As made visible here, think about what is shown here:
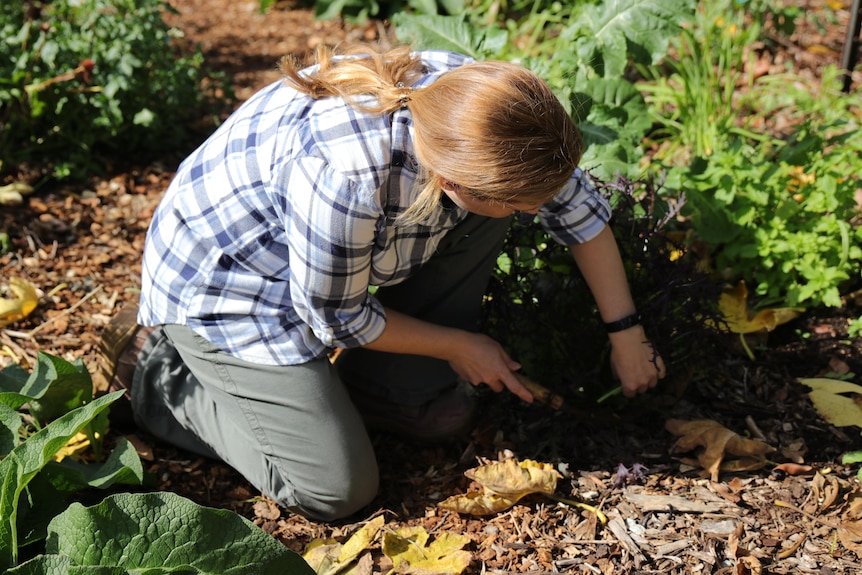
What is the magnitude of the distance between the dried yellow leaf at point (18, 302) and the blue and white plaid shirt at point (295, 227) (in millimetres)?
708

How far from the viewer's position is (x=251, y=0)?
486 cm

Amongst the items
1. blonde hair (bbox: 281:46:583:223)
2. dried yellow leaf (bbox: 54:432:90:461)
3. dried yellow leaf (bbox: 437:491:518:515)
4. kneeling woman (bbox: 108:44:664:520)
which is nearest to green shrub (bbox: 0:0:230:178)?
kneeling woman (bbox: 108:44:664:520)

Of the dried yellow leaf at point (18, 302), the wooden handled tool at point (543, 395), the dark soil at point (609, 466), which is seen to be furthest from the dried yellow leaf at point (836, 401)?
the dried yellow leaf at point (18, 302)

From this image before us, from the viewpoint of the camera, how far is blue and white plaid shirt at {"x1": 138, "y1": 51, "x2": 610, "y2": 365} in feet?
A: 5.65

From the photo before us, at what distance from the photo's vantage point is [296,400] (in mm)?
2107

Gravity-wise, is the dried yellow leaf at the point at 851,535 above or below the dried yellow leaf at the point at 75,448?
below

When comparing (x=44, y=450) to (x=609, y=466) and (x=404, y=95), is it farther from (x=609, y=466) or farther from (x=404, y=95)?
(x=609, y=466)

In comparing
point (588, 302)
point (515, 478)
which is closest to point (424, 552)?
point (515, 478)

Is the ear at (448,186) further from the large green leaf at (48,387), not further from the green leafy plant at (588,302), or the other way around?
the large green leaf at (48,387)

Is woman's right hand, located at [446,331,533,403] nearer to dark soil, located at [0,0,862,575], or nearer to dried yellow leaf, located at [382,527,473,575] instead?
dark soil, located at [0,0,862,575]

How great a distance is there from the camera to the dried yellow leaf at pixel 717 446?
2186 millimetres

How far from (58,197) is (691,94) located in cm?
235

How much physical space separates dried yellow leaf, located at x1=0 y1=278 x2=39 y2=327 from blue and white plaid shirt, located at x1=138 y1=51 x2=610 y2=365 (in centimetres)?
71

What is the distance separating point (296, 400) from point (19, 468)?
618mm
